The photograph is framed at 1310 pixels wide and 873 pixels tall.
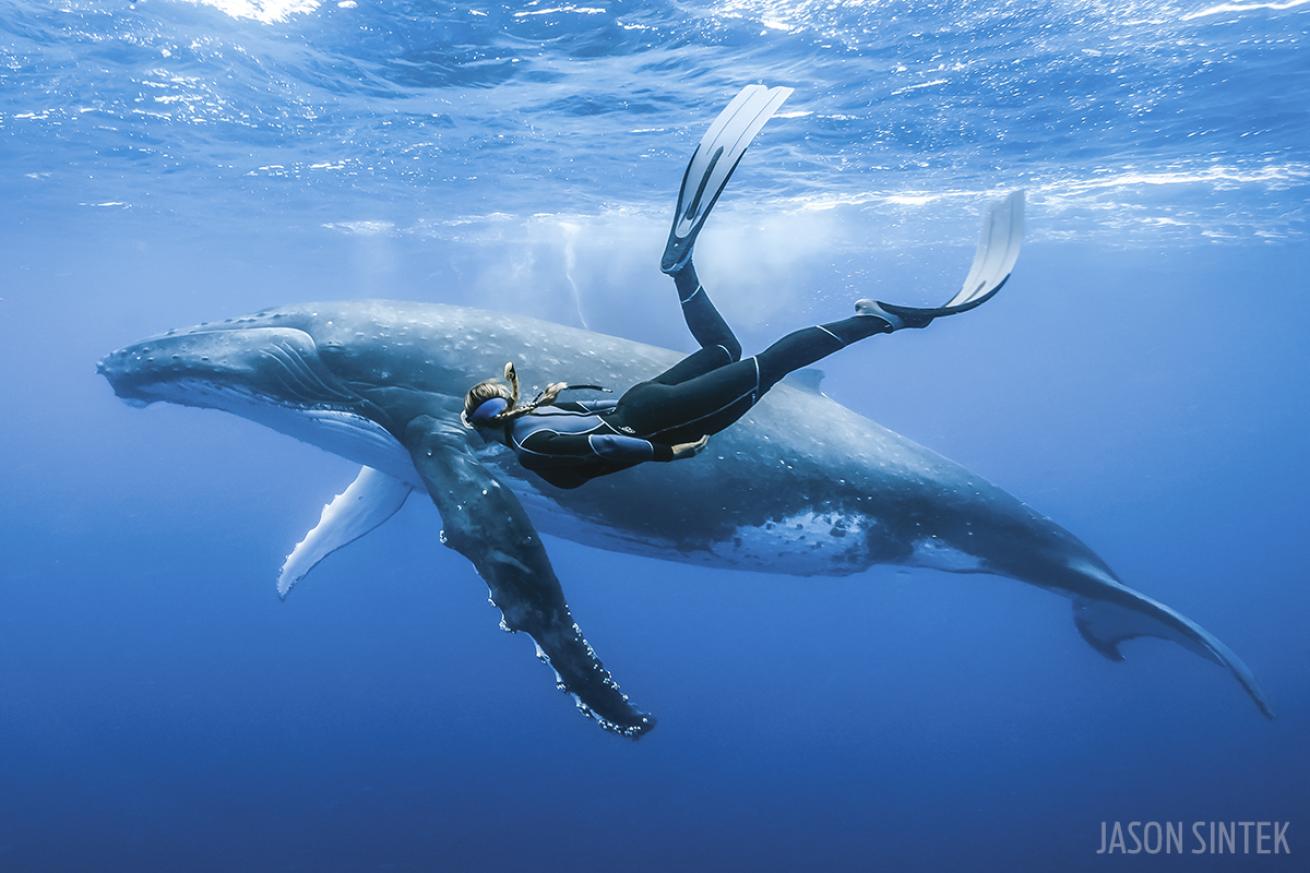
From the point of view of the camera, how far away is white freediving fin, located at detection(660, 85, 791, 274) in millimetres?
6113

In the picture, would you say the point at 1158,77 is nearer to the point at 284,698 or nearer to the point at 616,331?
the point at 616,331

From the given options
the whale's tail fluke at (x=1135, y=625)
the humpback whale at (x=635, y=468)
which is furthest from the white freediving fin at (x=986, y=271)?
the whale's tail fluke at (x=1135, y=625)

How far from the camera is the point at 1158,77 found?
53.3 ft

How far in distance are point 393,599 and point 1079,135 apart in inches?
785

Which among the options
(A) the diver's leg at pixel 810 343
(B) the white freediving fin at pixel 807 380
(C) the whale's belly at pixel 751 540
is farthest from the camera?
(B) the white freediving fin at pixel 807 380

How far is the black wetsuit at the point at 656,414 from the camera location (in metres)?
4.77

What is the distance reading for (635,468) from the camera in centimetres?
681

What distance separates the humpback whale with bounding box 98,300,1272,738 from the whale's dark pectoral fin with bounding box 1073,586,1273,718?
3 centimetres

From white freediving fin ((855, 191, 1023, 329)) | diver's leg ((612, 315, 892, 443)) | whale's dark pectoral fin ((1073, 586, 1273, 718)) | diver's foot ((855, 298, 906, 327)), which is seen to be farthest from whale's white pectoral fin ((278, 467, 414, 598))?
whale's dark pectoral fin ((1073, 586, 1273, 718))

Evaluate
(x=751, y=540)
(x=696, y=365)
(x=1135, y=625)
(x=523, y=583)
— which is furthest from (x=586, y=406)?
(x=1135, y=625)

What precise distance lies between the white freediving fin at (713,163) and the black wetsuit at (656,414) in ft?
3.26

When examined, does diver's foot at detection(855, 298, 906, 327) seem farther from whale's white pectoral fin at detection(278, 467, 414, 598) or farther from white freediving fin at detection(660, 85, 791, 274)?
whale's white pectoral fin at detection(278, 467, 414, 598)

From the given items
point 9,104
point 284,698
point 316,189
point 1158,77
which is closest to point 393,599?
point 284,698

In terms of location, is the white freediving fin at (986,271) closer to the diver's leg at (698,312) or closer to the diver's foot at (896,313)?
the diver's foot at (896,313)
